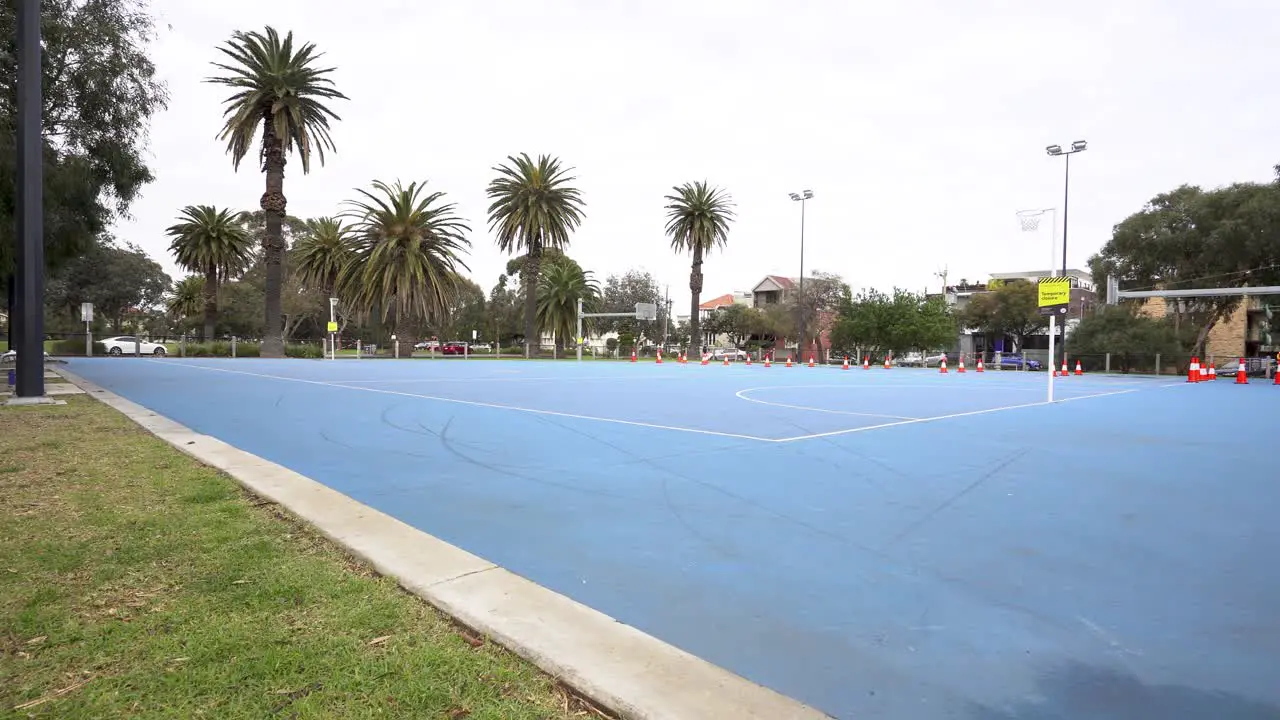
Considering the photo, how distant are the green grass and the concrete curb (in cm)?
11

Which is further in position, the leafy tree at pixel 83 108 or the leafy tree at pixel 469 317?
the leafy tree at pixel 469 317

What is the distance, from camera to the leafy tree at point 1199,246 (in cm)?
3947

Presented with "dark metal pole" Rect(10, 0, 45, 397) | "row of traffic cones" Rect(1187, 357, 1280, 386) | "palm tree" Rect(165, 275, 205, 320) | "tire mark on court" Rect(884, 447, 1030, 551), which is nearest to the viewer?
"tire mark on court" Rect(884, 447, 1030, 551)

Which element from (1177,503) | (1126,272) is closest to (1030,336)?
(1126,272)

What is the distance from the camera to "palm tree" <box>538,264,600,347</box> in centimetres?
6794

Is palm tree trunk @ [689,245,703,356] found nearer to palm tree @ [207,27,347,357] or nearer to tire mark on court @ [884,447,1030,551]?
palm tree @ [207,27,347,357]

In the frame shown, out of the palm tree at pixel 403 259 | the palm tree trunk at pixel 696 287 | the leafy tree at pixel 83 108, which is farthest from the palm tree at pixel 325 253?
the leafy tree at pixel 83 108

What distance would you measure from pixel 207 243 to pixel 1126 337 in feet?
217

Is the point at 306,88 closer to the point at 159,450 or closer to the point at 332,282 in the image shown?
the point at 332,282

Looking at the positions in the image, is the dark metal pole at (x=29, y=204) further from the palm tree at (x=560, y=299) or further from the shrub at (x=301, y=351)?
the palm tree at (x=560, y=299)

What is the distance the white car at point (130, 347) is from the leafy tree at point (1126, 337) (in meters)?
65.9

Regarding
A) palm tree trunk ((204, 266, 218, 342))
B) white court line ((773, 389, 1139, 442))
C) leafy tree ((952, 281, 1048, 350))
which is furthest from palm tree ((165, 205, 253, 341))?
leafy tree ((952, 281, 1048, 350))

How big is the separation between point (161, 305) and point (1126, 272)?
310ft

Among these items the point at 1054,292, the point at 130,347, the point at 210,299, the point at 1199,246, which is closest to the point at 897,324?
the point at 1199,246
